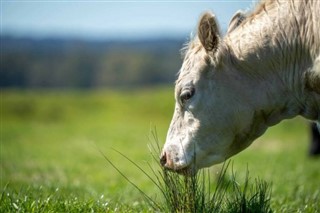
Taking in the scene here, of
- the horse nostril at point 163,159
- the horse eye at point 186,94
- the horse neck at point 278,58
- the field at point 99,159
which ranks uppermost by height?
the horse neck at point 278,58

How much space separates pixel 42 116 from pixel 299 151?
5906 centimetres

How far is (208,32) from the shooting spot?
594cm

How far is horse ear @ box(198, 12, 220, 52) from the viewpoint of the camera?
5855 millimetres

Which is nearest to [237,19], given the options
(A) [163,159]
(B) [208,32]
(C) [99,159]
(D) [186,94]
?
(B) [208,32]

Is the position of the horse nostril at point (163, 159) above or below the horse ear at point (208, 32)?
below

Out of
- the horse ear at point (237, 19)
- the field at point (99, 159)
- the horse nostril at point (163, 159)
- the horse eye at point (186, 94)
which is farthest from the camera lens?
the field at point (99, 159)

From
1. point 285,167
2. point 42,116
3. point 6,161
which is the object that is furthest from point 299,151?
point 42,116

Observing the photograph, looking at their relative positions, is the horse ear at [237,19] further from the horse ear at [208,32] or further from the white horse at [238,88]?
the horse ear at [208,32]

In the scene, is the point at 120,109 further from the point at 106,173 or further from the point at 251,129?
the point at 251,129

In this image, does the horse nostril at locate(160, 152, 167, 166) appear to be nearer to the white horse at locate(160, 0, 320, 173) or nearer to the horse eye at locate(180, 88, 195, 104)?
the white horse at locate(160, 0, 320, 173)

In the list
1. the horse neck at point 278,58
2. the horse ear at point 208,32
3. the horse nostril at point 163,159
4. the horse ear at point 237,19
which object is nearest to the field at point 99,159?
the horse nostril at point 163,159

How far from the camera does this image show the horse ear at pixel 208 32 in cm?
586

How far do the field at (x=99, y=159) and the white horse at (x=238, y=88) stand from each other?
0.63 meters

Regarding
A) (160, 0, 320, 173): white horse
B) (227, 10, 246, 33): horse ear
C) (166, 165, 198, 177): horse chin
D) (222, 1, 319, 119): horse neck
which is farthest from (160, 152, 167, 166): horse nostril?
(227, 10, 246, 33): horse ear
